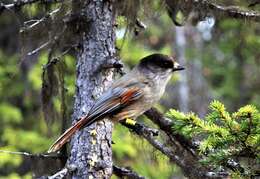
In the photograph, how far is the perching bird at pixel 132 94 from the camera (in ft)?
17.9

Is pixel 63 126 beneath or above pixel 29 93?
beneath

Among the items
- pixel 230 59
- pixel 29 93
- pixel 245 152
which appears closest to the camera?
pixel 245 152

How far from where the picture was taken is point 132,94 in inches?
225

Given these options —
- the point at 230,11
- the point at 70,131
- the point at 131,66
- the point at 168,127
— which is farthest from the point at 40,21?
the point at 131,66

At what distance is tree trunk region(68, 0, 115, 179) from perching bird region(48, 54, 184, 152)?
0.43 feet

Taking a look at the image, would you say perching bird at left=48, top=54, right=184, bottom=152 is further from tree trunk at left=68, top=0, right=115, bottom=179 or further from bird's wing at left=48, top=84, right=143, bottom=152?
tree trunk at left=68, top=0, right=115, bottom=179

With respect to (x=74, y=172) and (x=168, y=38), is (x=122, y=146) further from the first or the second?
(x=168, y=38)

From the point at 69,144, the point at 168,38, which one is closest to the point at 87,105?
the point at 69,144

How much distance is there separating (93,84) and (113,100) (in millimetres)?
265

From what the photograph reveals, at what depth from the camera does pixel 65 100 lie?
6367mm

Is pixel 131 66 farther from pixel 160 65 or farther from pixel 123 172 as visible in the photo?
pixel 123 172

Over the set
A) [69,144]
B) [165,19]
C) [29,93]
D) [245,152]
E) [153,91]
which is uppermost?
[165,19]

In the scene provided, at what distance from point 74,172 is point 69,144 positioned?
0.58 meters

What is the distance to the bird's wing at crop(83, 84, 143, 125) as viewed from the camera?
17.8 feet
